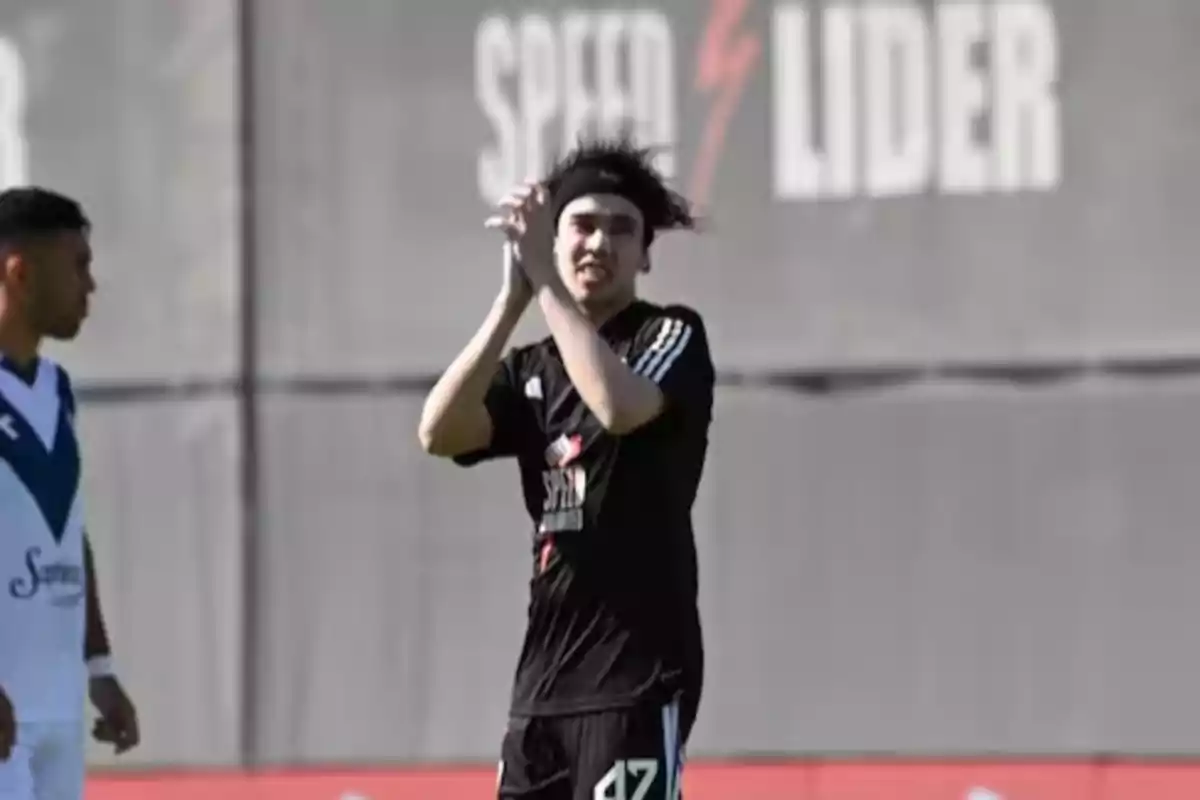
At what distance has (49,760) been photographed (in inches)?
253

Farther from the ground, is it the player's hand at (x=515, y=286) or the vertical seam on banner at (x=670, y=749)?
the player's hand at (x=515, y=286)

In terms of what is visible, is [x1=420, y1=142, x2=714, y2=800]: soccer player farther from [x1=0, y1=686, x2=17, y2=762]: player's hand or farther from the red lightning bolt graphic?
the red lightning bolt graphic

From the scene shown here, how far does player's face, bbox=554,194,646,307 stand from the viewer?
562 centimetres

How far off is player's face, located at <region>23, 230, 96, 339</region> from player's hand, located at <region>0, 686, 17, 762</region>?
80 centimetres

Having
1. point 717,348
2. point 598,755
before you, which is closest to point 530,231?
point 598,755

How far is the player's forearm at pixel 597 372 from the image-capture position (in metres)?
5.38

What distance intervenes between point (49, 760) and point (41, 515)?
1.72 ft

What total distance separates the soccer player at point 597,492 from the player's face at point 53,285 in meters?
1.08

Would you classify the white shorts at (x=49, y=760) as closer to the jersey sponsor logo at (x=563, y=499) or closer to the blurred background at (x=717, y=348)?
the jersey sponsor logo at (x=563, y=499)

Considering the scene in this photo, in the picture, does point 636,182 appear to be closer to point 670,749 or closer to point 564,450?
point 564,450

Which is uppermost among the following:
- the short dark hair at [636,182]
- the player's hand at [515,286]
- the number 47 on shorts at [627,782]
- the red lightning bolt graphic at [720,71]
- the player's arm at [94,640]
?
the red lightning bolt graphic at [720,71]

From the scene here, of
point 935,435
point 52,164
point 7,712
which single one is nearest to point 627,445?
point 7,712

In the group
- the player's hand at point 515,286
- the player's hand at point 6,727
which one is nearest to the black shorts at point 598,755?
the player's hand at point 515,286

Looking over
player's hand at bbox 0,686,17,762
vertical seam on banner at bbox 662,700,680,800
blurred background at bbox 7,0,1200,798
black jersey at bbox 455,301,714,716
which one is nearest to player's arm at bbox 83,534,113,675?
player's hand at bbox 0,686,17,762
